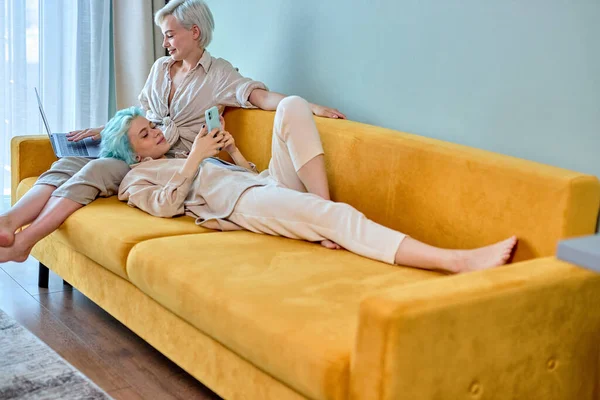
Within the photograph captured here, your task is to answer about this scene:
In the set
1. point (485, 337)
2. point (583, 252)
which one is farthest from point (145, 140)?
point (583, 252)

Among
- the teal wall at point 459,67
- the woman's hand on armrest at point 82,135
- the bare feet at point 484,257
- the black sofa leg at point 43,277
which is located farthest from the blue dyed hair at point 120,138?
the bare feet at point 484,257

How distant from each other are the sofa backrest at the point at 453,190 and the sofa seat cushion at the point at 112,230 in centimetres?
57

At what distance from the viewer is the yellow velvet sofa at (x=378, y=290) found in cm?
172

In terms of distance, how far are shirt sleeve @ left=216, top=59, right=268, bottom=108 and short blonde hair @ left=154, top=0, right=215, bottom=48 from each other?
0.17 m

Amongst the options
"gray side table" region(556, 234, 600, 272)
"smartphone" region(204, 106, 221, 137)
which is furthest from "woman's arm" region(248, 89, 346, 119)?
"gray side table" region(556, 234, 600, 272)

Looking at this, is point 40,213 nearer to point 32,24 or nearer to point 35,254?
point 35,254

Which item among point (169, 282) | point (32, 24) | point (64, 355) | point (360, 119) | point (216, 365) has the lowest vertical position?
point (64, 355)

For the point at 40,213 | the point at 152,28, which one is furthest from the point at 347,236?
the point at 152,28

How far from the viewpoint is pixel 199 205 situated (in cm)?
304

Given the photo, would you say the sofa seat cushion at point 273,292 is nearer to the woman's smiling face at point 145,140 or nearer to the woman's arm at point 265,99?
the woman's smiling face at point 145,140

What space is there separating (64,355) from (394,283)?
3.84 feet

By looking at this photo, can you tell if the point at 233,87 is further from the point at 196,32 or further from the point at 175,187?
the point at 175,187

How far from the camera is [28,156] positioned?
356cm

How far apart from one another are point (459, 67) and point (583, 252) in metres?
1.61
